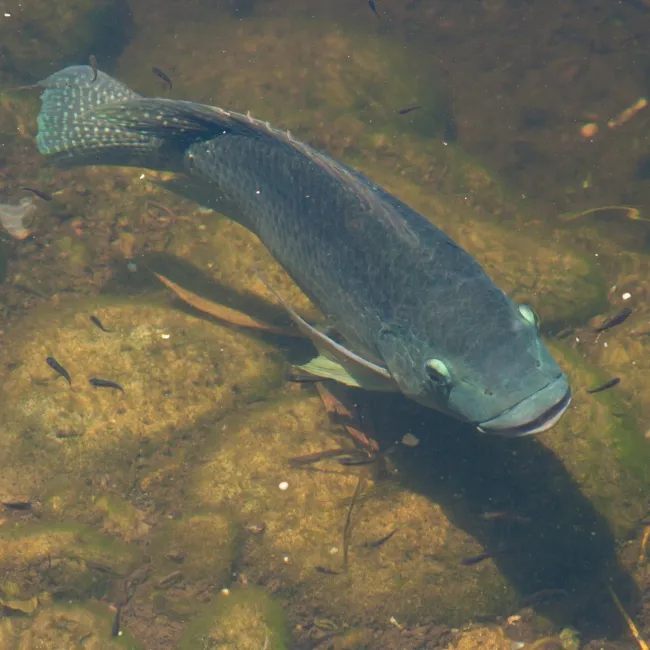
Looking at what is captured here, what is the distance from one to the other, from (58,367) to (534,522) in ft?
14.3

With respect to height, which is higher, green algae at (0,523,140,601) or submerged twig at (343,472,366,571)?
submerged twig at (343,472,366,571)

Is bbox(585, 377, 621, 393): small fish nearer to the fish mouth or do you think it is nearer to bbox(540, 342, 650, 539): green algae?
bbox(540, 342, 650, 539): green algae

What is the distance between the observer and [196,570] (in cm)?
479

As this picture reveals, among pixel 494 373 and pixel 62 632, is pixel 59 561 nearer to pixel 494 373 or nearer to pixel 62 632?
pixel 62 632

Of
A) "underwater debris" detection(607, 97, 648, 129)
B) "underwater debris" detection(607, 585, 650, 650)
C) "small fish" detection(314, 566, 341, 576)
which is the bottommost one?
"small fish" detection(314, 566, 341, 576)

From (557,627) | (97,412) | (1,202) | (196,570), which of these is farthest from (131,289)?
(557,627)

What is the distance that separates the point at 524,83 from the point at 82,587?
790 cm

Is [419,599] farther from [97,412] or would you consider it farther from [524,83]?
[524,83]

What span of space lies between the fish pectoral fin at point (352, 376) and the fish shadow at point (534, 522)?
916 mm

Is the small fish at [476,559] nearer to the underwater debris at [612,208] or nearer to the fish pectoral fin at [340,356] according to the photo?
the fish pectoral fin at [340,356]

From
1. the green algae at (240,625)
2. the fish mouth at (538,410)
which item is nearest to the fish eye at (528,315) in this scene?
the fish mouth at (538,410)

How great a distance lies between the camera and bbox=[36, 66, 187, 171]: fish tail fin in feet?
18.5

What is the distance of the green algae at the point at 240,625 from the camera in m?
4.39

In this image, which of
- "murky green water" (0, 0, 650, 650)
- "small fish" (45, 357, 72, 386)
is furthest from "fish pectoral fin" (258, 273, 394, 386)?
"small fish" (45, 357, 72, 386)
